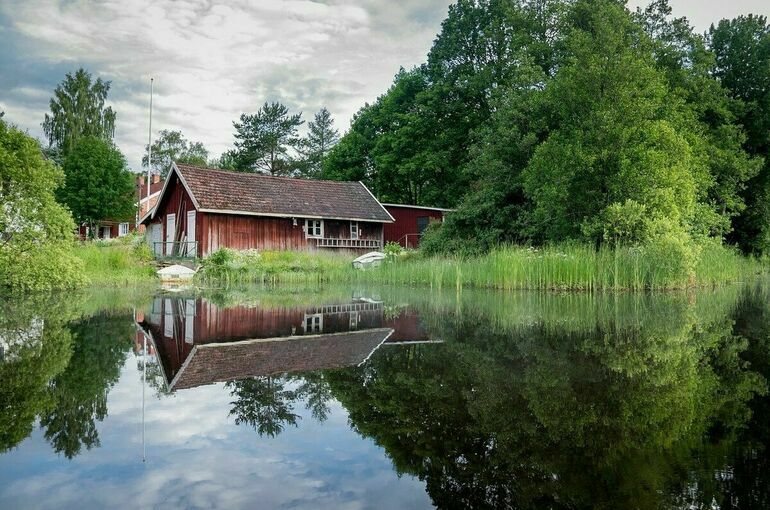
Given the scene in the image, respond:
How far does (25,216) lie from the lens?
40.0 ft

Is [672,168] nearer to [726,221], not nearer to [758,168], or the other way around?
[726,221]

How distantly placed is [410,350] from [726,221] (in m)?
22.9

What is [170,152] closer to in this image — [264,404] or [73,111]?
[73,111]

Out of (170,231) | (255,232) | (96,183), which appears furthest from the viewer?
(96,183)

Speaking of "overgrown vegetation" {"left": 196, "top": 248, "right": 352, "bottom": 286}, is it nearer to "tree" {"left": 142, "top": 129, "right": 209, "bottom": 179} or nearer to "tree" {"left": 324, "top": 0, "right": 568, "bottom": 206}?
"tree" {"left": 324, "top": 0, "right": 568, "bottom": 206}

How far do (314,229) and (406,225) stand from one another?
7.75 m

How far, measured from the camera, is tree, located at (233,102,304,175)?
5197cm

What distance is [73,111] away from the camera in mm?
44750

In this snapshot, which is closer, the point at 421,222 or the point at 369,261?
the point at 369,261

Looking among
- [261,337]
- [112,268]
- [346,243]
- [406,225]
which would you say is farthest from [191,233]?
[261,337]

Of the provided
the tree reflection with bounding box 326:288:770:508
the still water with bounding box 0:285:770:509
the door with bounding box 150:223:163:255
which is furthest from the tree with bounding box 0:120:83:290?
the door with bounding box 150:223:163:255

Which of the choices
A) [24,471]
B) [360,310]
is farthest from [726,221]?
[24,471]

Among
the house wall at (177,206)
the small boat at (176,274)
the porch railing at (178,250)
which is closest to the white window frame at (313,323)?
the small boat at (176,274)

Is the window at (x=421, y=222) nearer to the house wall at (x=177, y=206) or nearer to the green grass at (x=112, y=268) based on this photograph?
the house wall at (x=177, y=206)
